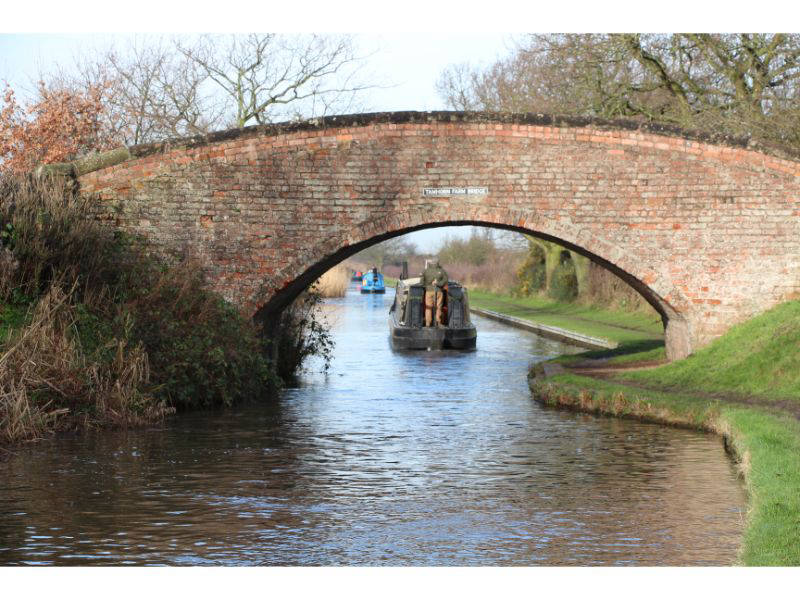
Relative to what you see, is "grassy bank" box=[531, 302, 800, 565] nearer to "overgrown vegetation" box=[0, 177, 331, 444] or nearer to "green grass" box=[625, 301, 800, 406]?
"green grass" box=[625, 301, 800, 406]

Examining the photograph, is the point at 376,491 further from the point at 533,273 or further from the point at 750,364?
the point at 533,273

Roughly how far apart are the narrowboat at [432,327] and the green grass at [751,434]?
328 inches

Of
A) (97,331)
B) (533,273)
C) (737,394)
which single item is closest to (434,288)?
(737,394)

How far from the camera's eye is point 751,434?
1153cm

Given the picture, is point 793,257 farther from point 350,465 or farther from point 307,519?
point 307,519

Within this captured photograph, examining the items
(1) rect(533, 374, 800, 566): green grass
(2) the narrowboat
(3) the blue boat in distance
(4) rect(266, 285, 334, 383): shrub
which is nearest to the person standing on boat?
(2) the narrowboat

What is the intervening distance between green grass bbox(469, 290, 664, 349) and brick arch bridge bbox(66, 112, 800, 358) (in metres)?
5.21

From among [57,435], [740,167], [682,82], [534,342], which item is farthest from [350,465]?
[682,82]

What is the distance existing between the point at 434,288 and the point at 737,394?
12.0 meters

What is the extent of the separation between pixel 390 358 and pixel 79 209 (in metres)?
8.68

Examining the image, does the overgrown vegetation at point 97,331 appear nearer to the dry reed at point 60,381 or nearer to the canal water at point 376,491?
the dry reed at point 60,381

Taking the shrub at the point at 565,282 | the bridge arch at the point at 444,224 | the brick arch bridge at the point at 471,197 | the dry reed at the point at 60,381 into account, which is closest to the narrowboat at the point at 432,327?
the bridge arch at the point at 444,224

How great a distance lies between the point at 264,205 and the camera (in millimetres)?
16969

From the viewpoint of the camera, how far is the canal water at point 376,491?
25.6ft
